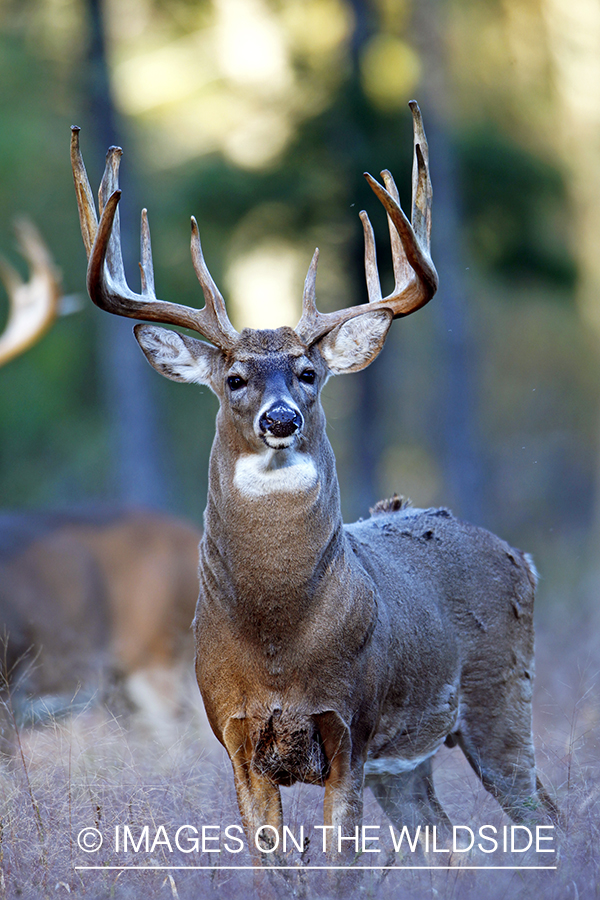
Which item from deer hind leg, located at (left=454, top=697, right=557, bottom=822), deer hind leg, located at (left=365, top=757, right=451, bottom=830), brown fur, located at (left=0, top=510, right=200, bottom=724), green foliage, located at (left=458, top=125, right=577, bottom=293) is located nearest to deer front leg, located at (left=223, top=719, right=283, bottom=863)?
deer hind leg, located at (left=365, top=757, right=451, bottom=830)

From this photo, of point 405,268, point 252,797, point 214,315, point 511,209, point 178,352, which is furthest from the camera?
point 511,209

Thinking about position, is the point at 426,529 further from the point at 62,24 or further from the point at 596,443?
the point at 596,443

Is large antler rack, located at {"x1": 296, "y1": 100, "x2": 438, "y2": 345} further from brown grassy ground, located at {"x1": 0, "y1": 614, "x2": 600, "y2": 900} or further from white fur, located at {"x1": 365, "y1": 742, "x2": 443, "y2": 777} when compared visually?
brown grassy ground, located at {"x1": 0, "y1": 614, "x2": 600, "y2": 900}

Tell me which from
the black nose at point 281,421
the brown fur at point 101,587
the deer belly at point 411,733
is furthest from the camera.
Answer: the brown fur at point 101,587

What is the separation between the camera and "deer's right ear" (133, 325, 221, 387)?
432cm

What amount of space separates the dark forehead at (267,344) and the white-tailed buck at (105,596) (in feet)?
12.5

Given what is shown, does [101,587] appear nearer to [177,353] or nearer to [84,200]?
[177,353]

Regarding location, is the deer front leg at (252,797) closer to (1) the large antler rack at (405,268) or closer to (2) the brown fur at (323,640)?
(2) the brown fur at (323,640)

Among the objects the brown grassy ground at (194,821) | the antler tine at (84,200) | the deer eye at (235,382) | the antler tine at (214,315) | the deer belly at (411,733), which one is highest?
the antler tine at (84,200)

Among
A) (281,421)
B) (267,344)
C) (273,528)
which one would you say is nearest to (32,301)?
(267,344)

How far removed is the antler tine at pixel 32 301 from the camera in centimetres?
904

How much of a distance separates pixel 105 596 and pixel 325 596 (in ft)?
15.1

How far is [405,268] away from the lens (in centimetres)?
452

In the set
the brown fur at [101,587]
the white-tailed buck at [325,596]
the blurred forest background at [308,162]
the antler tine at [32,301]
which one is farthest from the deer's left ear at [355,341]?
the blurred forest background at [308,162]
